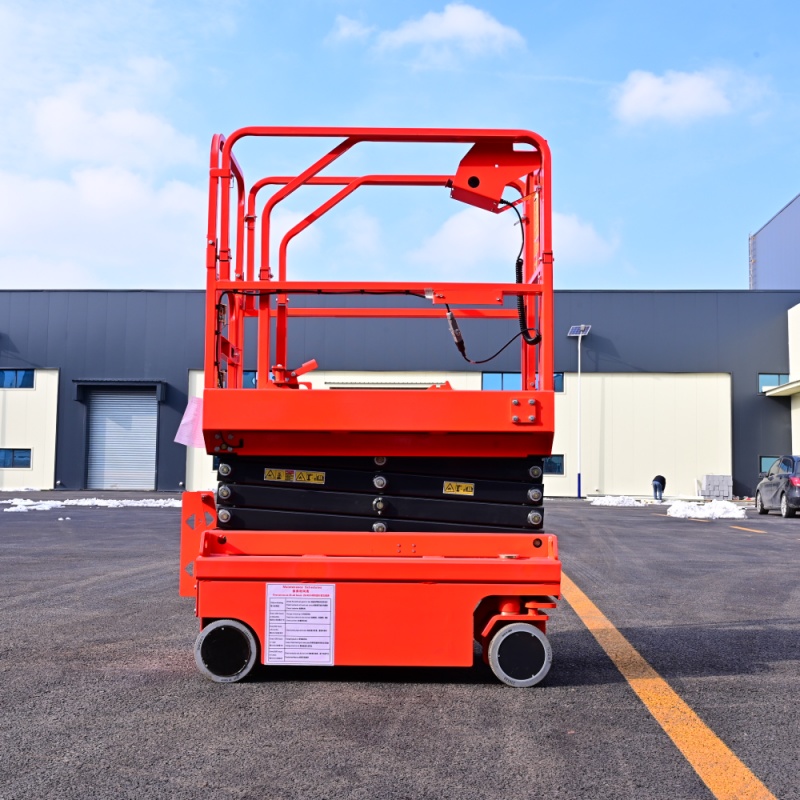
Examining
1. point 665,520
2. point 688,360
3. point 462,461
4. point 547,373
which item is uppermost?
point 688,360

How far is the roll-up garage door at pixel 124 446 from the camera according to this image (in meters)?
35.9

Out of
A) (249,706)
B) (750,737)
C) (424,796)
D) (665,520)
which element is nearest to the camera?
(424,796)

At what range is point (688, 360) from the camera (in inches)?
1375

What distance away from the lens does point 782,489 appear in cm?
2120

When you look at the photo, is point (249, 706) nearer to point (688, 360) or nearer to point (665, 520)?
point (665, 520)

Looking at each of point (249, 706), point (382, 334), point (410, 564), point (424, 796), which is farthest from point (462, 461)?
point (382, 334)

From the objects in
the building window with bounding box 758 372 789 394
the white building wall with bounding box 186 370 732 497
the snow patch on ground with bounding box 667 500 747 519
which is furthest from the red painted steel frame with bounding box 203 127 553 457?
the building window with bounding box 758 372 789 394

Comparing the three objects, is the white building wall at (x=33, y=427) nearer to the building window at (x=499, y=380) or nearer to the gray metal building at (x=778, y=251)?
the building window at (x=499, y=380)

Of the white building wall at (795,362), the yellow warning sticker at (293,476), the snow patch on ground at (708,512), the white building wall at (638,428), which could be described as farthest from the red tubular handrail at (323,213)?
the white building wall at (795,362)

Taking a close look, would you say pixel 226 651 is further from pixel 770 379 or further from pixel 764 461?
pixel 770 379

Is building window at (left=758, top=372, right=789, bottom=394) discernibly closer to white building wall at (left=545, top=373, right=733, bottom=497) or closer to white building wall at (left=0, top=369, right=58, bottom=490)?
white building wall at (left=545, top=373, right=733, bottom=497)

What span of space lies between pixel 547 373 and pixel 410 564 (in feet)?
4.01

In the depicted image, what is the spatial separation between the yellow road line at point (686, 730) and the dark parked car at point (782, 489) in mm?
16541

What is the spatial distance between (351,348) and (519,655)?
30817 mm
